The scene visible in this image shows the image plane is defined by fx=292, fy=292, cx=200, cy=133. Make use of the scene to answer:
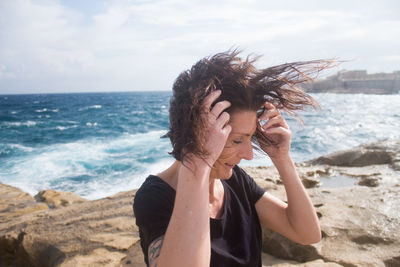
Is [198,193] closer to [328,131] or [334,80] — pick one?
[328,131]

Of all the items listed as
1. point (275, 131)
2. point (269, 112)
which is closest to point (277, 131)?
point (275, 131)

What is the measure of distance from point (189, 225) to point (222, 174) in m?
0.47

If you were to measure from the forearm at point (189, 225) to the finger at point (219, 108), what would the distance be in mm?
263

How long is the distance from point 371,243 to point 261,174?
11.3 feet

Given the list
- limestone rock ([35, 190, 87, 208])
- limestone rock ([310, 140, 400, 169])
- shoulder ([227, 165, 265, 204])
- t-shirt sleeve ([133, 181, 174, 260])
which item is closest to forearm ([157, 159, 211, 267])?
t-shirt sleeve ([133, 181, 174, 260])

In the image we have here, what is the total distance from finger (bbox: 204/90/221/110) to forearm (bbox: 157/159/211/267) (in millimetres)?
285

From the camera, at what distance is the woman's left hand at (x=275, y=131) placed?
5.71 feet

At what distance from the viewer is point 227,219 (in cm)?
180

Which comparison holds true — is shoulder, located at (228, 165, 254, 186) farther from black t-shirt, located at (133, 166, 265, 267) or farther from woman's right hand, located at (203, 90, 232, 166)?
woman's right hand, located at (203, 90, 232, 166)

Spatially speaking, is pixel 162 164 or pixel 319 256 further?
pixel 162 164

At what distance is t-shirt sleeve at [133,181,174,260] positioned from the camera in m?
1.44

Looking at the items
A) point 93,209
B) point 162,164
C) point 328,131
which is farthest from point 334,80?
point 93,209

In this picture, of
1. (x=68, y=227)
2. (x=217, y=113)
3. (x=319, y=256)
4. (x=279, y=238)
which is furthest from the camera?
(x=68, y=227)

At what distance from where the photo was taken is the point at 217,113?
1.41 m
